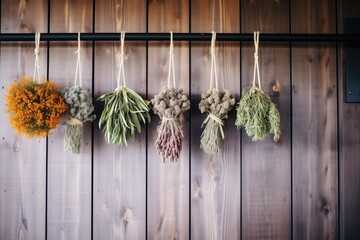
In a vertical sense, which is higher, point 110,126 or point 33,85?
point 33,85

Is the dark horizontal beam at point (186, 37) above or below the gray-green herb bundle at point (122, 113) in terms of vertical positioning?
above

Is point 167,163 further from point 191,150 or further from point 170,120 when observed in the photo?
point 170,120

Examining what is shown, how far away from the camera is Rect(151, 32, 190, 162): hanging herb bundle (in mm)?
1113

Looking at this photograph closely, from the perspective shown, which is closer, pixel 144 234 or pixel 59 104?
pixel 59 104

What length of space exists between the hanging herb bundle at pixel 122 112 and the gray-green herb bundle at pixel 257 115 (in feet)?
1.21

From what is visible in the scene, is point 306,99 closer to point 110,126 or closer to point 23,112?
point 110,126

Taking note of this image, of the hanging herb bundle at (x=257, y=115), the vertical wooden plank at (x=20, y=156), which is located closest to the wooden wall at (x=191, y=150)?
the vertical wooden plank at (x=20, y=156)

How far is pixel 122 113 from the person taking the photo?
1130mm

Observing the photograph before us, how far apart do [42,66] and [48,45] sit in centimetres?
9

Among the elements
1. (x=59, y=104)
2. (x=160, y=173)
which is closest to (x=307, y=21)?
(x=160, y=173)

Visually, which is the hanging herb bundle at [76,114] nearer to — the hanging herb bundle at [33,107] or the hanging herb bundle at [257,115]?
the hanging herb bundle at [33,107]

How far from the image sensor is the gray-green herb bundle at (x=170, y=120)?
43.8 inches

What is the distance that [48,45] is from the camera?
125 centimetres

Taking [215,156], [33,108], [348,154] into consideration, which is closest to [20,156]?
[33,108]
